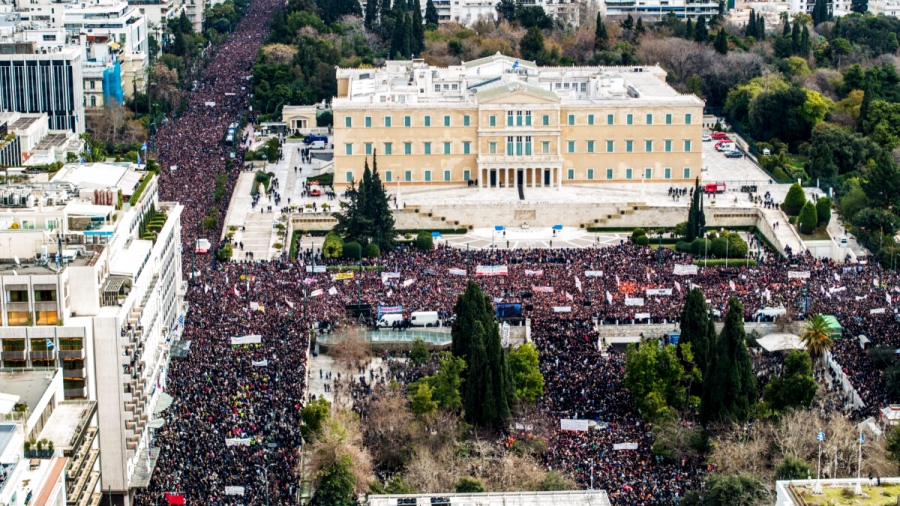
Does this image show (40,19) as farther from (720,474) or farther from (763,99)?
(720,474)

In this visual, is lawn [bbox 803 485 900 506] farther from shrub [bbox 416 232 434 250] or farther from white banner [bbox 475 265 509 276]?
shrub [bbox 416 232 434 250]

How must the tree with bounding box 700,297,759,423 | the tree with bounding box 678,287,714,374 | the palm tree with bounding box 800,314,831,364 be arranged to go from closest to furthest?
1. the tree with bounding box 700,297,759,423
2. the tree with bounding box 678,287,714,374
3. the palm tree with bounding box 800,314,831,364

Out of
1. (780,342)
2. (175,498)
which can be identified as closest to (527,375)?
(780,342)

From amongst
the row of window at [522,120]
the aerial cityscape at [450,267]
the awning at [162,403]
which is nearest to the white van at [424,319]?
the aerial cityscape at [450,267]

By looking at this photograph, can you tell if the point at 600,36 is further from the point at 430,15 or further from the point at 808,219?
the point at 808,219

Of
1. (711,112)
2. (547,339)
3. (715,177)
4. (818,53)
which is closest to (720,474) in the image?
(547,339)

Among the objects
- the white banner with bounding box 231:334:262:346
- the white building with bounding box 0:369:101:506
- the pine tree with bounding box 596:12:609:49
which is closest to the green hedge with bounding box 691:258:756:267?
the white banner with bounding box 231:334:262:346
